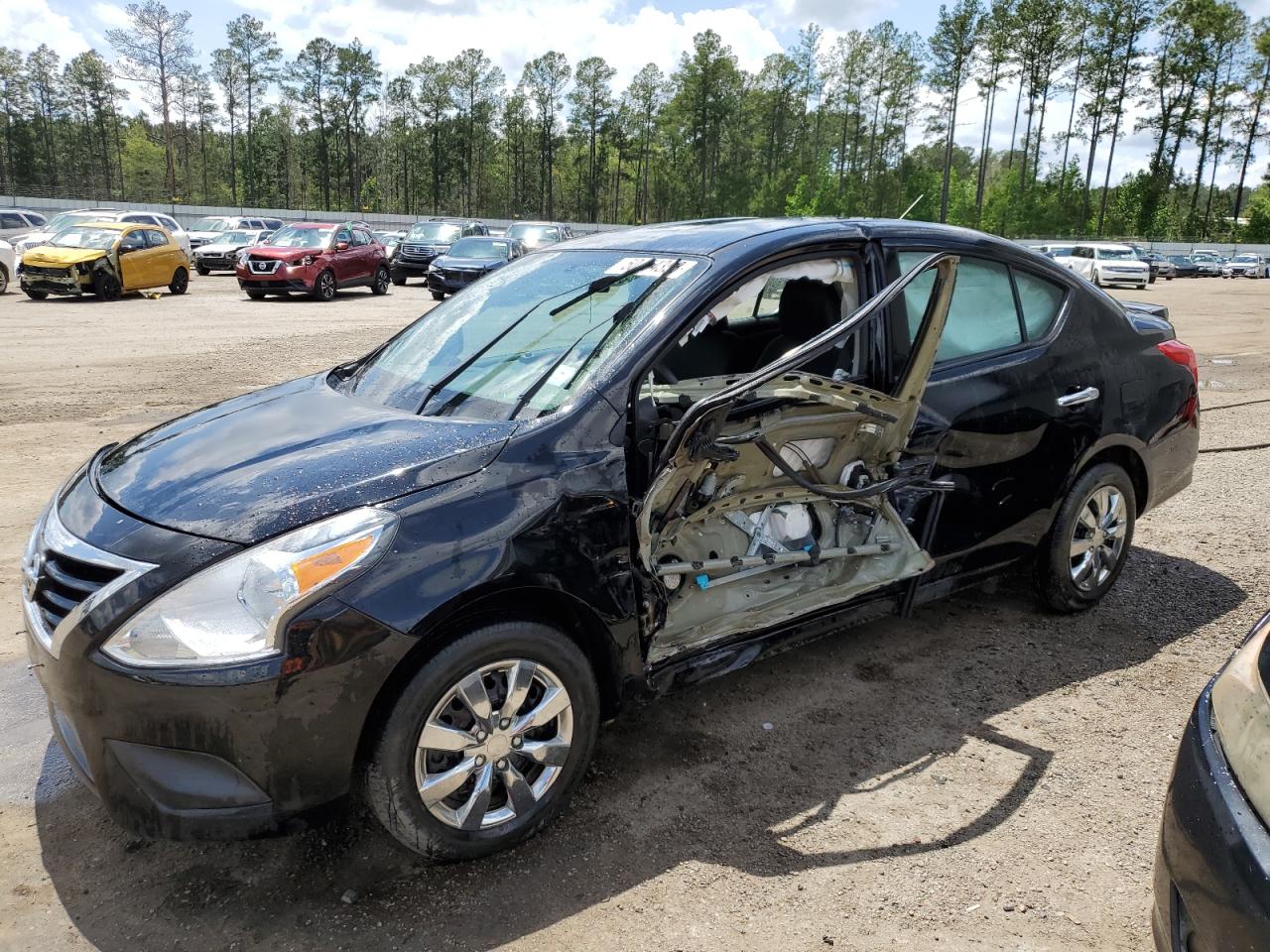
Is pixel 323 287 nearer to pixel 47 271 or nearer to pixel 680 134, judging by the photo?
pixel 47 271

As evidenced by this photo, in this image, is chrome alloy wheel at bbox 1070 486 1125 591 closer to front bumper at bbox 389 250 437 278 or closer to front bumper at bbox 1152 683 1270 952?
front bumper at bbox 1152 683 1270 952

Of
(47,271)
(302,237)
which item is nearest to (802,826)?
(47,271)

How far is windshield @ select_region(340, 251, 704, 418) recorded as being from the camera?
2.98 m

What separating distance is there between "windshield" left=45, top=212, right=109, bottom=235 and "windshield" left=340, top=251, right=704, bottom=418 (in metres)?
20.7

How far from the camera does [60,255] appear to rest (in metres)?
18.0

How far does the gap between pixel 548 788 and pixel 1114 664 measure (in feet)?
8.83

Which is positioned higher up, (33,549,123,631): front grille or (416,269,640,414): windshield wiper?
(416,269,640,414): windshield wiper

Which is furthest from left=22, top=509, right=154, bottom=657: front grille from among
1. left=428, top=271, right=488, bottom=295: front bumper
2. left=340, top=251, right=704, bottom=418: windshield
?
left=428, top=271, right=488, bottom=295: front bumper

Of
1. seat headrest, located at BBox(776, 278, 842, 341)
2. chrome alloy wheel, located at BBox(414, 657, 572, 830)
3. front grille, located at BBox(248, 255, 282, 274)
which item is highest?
seat headrest, located at BBox(776, 278, 842, 341)

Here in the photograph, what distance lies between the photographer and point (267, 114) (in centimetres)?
8688

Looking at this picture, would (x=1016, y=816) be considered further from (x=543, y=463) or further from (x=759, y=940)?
(x=543, y=463)

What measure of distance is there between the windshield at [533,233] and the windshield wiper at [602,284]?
72.4 feet

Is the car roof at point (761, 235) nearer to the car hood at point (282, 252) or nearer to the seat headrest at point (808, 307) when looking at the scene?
the seat headrest at point (808, 307)

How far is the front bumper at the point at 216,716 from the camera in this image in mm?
2221
